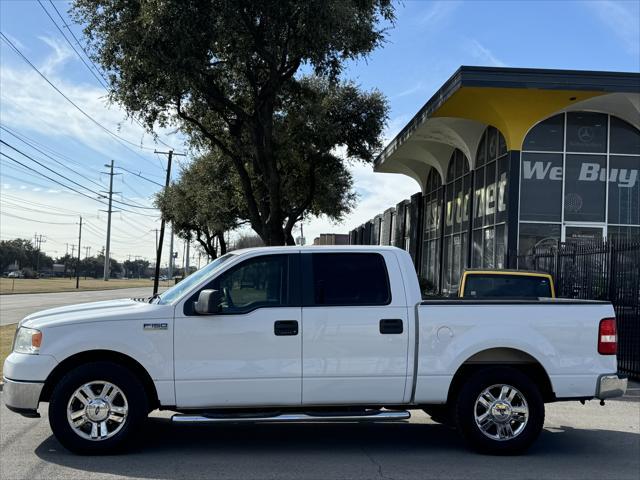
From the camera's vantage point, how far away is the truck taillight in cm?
624

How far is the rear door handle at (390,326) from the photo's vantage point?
6047 mm

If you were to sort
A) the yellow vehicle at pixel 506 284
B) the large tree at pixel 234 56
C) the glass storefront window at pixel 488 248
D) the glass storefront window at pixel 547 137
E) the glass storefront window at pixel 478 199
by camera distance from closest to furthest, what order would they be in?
the yellow vehicle at pixel 506 284, the large tree at pixel 234 56, the glass storefront window at pixel 547 137, the glass storefront window at pixel 488 248, the glass storefront window at pixel 478 199

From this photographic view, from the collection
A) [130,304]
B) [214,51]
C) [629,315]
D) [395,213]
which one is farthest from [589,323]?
[395,213]

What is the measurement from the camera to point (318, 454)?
6.16 meters

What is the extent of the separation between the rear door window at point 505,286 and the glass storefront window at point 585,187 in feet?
26.3

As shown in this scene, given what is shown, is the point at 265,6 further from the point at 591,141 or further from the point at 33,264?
the point at 33,264

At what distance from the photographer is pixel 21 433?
6730 millimetres

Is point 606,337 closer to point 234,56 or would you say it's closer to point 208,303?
point 208,303

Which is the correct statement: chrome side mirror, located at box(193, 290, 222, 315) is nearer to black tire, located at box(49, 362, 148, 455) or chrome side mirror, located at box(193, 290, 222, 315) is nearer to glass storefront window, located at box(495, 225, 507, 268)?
black tire, located at box(49, 362, 148, 455)

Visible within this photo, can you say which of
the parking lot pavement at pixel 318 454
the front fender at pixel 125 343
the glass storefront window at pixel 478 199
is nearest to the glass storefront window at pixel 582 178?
the glass storefront window at pixel 478 199

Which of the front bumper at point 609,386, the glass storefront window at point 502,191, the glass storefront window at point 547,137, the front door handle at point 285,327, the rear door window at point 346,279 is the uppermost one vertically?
the glass storefront window at point 547,137

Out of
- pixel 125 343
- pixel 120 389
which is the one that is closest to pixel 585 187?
pixel 125 343

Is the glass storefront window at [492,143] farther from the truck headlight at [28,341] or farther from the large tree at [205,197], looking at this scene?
the truck headlight at [28,341]

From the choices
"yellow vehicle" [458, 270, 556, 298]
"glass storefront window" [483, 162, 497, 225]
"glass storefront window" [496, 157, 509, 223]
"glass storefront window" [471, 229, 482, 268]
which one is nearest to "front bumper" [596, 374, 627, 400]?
"yellow vehicle" [458, 270, 556, 298]
